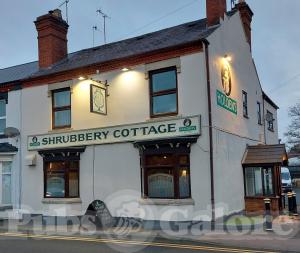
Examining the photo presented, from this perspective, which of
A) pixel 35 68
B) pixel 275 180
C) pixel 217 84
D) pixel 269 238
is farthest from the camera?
pixel 35 68

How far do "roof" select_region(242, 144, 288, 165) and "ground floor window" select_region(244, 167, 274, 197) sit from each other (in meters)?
0.52

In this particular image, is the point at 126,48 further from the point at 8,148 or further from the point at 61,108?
the point at 8,148

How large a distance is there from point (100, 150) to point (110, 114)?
1559 millimetres

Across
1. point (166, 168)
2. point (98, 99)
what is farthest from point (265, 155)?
point (98, 99)

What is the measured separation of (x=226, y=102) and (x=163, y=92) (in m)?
2.89

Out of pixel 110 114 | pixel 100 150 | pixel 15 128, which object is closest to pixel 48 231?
pixel 100 150

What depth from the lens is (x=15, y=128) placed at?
20.2 m

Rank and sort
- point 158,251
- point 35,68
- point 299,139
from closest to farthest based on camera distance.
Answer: point 158,251, point 35,68, point 299,139

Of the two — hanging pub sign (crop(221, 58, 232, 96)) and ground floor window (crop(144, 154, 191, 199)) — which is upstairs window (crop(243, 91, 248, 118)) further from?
ground floor window (crop(144, 154, 191, 199))

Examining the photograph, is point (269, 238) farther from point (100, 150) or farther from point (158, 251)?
point (100, 150)

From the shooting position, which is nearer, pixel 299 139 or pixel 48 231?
pixel 48 231

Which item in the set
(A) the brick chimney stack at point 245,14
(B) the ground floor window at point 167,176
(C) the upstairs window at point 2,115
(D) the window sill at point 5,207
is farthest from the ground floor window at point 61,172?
(A) the brick chimney stack at point 245,14

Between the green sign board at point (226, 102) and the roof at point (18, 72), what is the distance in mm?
9878

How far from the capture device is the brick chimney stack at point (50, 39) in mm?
21594
